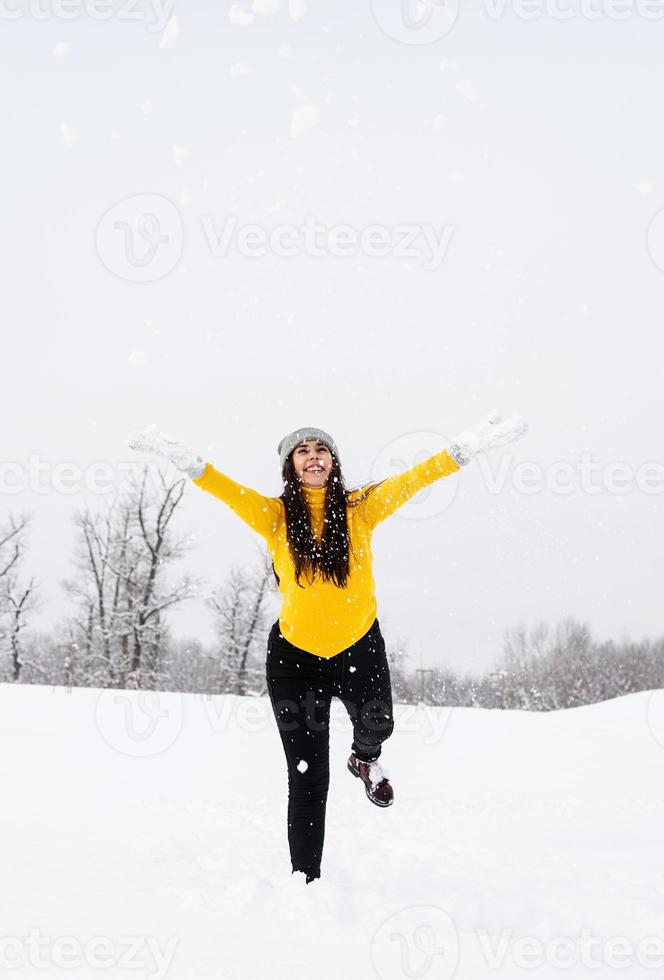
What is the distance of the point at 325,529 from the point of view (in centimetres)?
340

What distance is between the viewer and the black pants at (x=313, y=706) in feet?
10.2

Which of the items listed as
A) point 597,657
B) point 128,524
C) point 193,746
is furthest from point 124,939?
point 597,657

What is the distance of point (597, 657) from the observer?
56344mm

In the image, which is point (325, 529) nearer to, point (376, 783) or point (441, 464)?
point (441, 464)

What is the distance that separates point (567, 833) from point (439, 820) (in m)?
0.85

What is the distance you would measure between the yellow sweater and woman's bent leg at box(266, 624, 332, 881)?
10cm

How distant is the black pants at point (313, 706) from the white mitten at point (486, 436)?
38.8 inches

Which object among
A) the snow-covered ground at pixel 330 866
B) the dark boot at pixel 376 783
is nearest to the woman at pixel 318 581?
the dark boot at pixel 376 783

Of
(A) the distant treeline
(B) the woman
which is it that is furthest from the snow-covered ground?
(A) the distant treeline

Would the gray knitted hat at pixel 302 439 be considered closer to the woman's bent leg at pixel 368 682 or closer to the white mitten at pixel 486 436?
the white mitten at pixel 486 436

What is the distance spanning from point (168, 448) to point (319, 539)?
2.91 ft

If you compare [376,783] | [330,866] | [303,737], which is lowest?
[330,866]

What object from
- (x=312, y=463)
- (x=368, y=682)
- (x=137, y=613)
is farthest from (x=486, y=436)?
(x=137, y=613)

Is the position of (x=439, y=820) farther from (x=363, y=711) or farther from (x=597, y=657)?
(x=597, y=657)
